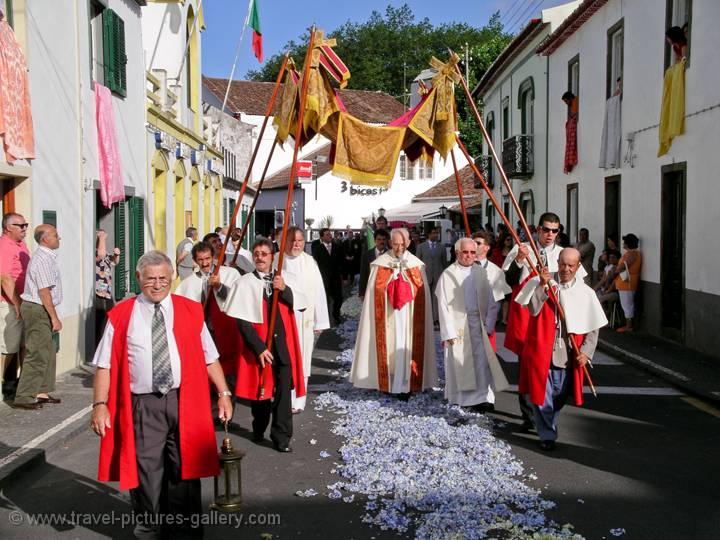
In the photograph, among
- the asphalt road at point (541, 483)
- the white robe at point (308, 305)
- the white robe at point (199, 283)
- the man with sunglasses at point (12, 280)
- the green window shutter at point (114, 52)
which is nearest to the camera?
the asphalt road at point (541, 483)

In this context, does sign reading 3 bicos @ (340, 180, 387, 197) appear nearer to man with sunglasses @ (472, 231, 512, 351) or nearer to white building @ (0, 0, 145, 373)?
white building @ (0, 0, 145, 373)

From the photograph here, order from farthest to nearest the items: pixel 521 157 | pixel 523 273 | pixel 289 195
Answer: pixel 521 157 → pixel 523 273 → pixel 289 195

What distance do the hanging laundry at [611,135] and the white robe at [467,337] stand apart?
9.01 meters

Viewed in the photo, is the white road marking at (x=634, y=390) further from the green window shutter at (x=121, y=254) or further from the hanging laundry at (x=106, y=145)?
the green window shutter at (x=121, y=254)

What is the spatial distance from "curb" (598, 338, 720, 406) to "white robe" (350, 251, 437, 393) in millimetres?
2940

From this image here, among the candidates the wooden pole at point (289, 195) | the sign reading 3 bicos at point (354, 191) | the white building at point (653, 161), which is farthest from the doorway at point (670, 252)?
the sign reading 3 bicos at point (354, 191)

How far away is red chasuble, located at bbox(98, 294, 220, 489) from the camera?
455cm

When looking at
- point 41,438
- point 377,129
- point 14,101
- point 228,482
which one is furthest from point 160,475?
point 14,101

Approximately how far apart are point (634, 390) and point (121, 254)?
8.25 metres

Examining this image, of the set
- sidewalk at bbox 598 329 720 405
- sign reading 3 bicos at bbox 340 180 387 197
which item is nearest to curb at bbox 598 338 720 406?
sidewalk at bbox 598 329 720 405

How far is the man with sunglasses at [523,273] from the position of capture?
778 centimetres

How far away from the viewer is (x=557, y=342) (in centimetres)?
682

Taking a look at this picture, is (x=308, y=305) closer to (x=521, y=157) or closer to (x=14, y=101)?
(x=14, y=101)

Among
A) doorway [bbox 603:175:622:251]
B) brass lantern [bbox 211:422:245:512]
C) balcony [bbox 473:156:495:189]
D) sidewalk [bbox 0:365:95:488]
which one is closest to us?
brass lantern [bbox 211:422:245:512]
